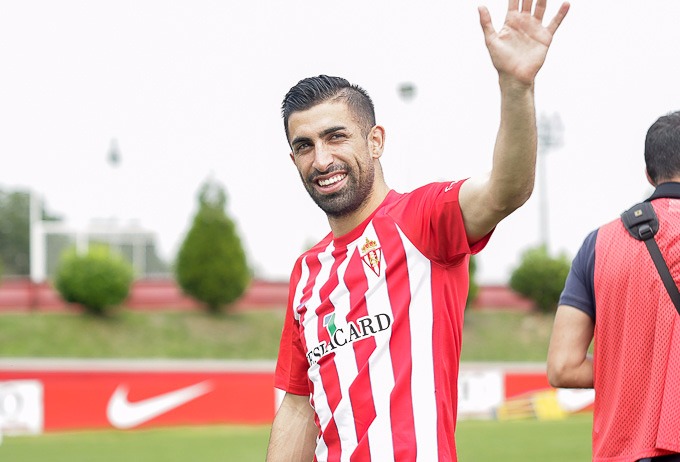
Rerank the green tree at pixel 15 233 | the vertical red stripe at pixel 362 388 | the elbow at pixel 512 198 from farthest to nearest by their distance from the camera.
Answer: the green tree at pixel 15 233 < the vertical red stripe at pixel 362 388 < the elbow at pixel 512 198

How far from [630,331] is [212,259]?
95.8 ft

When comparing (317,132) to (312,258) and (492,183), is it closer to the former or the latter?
(312,258)

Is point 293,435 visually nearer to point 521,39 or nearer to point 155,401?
point 521,39

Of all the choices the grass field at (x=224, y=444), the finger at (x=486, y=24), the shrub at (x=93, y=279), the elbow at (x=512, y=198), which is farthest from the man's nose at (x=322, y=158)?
the shrub at (x=93, y=279)

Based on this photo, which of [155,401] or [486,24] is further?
[155,401]

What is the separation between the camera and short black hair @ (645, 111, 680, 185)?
3398mm

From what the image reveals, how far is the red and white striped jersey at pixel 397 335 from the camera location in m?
3.11

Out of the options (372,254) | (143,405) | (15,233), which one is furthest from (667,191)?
(15,233)

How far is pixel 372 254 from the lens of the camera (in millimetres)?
3271

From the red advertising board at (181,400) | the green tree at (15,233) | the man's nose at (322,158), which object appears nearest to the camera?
the man's nose at (322,158)

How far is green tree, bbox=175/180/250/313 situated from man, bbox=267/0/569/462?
28.7 m

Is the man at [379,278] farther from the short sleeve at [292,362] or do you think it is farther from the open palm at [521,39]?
the short sleeve at [292,362]

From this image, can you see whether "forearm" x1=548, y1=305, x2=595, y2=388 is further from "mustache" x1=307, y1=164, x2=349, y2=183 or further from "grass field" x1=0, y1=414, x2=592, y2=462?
"grass field" x1=0, y1=414, x2=592, y2=462

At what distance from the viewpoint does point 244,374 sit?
20.9 m
